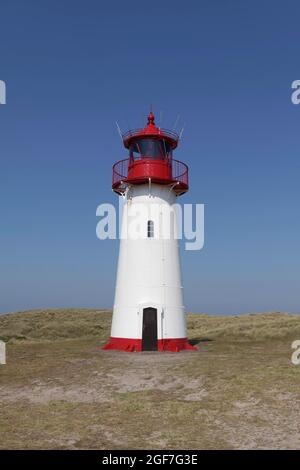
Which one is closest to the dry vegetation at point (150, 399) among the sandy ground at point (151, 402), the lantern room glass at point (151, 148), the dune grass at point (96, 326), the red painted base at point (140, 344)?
the sandy ground at point (151, 402)

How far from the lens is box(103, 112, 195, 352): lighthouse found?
2556 cm

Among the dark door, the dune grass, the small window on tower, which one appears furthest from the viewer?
the dune grass

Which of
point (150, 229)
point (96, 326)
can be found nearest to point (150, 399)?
point (150, 229)

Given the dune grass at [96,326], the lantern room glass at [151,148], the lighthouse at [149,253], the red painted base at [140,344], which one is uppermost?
the lantern room glass at [151,148]

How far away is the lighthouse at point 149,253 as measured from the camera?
1006 inches

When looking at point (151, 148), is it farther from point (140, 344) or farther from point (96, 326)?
point (96, 326)

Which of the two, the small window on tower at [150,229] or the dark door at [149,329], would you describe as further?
the small window on tower at [150,229]

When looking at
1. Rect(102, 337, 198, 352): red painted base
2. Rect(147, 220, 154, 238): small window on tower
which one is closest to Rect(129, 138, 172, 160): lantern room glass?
Rect(147, 220, 154, 238): small window on tower

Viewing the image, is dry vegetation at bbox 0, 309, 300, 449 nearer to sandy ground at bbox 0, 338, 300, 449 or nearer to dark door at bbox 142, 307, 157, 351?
sandy ground at bbox 0, 338, 300, 449

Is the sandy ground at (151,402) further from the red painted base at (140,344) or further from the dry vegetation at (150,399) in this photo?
the red painted base at (140,344)

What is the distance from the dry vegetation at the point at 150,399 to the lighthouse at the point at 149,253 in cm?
145

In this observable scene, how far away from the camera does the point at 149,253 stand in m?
26.1
